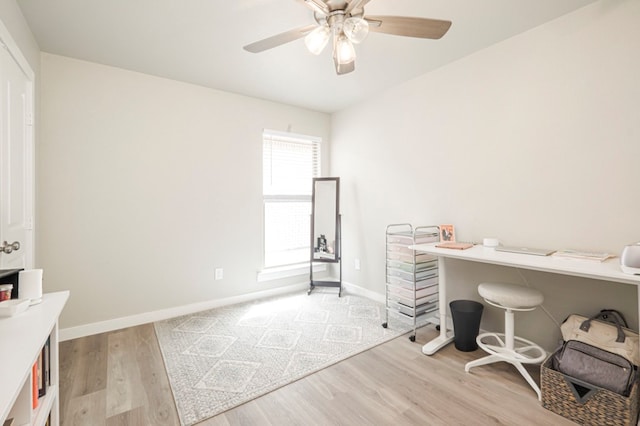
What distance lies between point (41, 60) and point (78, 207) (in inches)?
46.7

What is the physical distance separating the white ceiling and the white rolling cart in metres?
1.48

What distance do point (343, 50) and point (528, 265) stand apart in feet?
5.17

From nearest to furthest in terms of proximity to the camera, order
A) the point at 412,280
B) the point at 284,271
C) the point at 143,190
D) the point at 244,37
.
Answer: the point at 244,37, the point at 412,280, the point at 143,190, the point at 284,271

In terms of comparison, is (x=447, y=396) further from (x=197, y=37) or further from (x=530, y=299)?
(x=197, y=37)

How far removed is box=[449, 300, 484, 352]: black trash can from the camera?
2.19 meters

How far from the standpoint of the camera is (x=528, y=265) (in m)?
1.62

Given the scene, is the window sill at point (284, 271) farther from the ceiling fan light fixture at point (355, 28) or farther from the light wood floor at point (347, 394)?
the ceiling fan light fixture at point (355, 28)

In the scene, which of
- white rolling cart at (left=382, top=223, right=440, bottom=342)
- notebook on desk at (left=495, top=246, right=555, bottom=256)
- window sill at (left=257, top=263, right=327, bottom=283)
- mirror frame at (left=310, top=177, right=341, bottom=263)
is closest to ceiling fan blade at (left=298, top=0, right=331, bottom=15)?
white rolling cart at (left=382, top=223, right=440, bottom=342)

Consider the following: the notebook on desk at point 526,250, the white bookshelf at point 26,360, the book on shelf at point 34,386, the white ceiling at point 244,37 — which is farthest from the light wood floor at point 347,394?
the white ceiling at point 244,37

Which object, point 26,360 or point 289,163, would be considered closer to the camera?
point 26,360

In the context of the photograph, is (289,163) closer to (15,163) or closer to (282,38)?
(282,38)

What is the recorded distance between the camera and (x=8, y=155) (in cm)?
165

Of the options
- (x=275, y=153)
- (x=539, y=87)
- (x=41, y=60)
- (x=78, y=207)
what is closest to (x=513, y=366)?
(x=539, y=87)

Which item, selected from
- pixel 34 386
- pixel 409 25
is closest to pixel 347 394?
pixel 34 386
